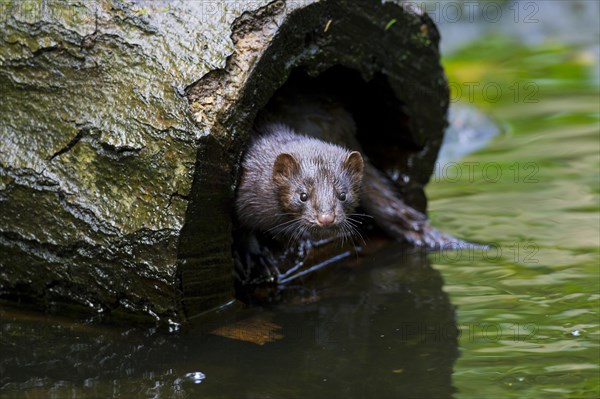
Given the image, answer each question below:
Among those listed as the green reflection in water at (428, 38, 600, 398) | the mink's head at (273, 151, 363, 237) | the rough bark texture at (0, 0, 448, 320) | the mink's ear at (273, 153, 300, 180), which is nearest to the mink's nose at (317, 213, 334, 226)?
the mink's head at (273, 151, 363, 237)

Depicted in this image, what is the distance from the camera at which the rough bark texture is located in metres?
5.05

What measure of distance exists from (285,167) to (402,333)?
1.26 meters

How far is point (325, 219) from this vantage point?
551 cm

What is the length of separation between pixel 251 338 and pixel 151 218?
2.84 feet

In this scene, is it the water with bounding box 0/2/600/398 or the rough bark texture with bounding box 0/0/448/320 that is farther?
the rough bark texture with bounding box 0/0/448/320

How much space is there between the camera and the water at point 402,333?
456cm

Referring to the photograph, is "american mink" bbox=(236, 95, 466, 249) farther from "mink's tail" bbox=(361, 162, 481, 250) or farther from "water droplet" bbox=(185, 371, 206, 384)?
"water droplet" bbox=(185, 371, 206, 384)

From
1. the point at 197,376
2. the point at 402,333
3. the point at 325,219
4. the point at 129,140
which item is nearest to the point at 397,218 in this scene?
the point at 325,219

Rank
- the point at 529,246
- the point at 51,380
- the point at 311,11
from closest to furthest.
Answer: the point at 51,380, the point at 311,11, the point at 529,246

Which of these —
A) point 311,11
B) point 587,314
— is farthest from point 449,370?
point 311,11

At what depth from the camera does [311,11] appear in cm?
561

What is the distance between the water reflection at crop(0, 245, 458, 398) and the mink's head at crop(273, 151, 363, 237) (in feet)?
1.85

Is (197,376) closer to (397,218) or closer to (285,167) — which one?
(285,167)

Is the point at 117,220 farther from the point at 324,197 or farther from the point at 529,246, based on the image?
the point at 529,246
